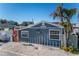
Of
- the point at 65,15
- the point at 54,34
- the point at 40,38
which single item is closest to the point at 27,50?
the point at 40,38

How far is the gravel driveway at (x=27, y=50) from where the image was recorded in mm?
3428

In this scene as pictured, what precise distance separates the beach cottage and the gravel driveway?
2.2 inches

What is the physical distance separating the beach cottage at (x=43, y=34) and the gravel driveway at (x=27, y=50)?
55mm

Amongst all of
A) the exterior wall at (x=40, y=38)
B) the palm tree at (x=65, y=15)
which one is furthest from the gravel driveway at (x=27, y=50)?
the palm tree at (x=65, y=15)

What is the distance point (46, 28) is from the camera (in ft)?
11.3

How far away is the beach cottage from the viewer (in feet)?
11.2

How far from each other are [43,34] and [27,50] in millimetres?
250

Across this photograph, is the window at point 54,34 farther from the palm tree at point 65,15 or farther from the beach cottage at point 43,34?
the palm tree at point 65,15

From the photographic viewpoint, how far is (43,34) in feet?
A: 11.3

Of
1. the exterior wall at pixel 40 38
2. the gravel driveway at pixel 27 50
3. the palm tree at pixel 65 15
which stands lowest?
the gravel driveway at pixel 27 50

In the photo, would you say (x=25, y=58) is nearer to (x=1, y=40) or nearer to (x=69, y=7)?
(x=1, y=40)

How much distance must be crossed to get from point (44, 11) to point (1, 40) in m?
0.57

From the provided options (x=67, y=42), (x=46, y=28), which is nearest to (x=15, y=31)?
(x=46, y=28)

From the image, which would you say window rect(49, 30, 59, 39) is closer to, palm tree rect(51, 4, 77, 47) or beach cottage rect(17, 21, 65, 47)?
beach cottage rect(17, 21, 65, 47)
